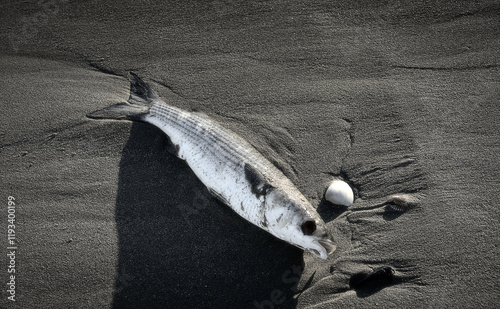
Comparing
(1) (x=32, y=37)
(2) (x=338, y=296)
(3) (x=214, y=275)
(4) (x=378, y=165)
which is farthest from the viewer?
(1) (x=32, y=37)

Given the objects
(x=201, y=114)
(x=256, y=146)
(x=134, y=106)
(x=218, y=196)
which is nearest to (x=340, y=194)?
(x=256, y=146)

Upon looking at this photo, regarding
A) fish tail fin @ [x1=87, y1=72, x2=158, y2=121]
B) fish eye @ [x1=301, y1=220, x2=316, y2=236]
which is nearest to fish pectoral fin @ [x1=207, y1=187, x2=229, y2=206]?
fish eye @ [x1=301, y1=220, x2=316, y2=236]

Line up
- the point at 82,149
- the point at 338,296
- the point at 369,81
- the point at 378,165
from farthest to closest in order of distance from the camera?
the point at 369,81 → the point at 82,149 → the point at 378,165 → the point at 338,296

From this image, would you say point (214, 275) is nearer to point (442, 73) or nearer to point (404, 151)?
point (404, 151)

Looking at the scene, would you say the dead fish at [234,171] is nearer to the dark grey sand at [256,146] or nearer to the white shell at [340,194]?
the dark grey sand at [256,146]

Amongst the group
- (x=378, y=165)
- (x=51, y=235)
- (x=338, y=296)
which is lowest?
(x=51, y=235)

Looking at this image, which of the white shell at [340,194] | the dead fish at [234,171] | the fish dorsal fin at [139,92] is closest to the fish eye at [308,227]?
the dead fish at [234,171]

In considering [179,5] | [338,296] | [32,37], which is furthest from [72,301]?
[179,5]

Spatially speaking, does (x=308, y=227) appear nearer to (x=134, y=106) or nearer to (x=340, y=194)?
(x=340, y=194)
